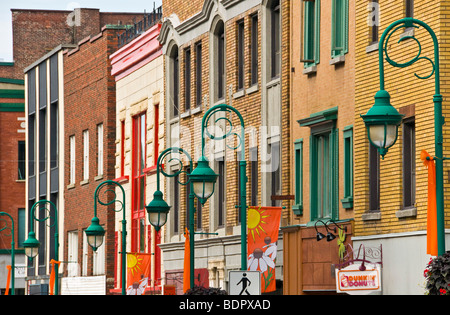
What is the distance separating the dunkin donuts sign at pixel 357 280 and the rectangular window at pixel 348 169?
1772mm

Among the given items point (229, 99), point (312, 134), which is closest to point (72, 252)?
point (229, 99)

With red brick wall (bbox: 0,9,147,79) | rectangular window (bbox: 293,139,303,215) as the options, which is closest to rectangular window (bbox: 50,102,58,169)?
red brick wall (bbox: 0,9,147,79)

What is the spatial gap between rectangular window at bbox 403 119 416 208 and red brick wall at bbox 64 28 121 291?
91.7 ft

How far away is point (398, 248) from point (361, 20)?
5602 millimetres

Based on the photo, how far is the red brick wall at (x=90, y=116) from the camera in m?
53.7

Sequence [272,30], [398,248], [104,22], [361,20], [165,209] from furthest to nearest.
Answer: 1. [104,22]
2. [272,30]
3. [165,209]
4. [361,20]
5. [398,248]

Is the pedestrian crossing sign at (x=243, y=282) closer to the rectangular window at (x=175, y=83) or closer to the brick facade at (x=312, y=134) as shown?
the brick facade at (x=312, y=134)

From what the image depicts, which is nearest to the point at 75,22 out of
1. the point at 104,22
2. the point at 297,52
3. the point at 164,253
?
the point at 104,22

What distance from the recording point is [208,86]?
4116 centimetres

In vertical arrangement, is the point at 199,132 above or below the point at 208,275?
above

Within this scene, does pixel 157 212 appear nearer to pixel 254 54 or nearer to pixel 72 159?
pixel 254 54

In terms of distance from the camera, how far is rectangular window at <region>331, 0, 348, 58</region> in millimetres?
29906

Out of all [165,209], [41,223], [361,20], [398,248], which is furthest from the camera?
[41,223]

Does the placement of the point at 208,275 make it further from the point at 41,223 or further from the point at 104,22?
the point at 104,22
